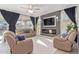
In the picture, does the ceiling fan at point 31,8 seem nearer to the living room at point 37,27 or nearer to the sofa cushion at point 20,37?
the living room at point 37,27

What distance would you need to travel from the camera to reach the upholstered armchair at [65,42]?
2.38 metres

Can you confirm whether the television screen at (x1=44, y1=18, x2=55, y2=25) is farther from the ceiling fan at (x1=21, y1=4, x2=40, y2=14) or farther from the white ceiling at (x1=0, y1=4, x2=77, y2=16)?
the ceiling fan at (x1=21, y1=4, x2=40, y2=14)

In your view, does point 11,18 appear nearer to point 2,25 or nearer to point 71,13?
point 2,25

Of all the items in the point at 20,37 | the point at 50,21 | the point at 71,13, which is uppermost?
the point at 71,13

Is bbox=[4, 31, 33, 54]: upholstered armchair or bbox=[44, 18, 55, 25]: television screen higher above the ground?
bbox=[44, 18, 55, 25]: television screen

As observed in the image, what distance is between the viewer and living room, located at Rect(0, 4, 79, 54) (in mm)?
2289

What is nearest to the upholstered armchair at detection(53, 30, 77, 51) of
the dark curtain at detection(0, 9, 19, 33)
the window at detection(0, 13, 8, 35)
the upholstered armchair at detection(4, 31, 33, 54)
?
the upholstered armchair at detection(4, 31, 33, 54)

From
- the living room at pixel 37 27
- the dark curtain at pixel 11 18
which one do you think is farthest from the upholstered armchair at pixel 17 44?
the dark curtain at pixel 11 18

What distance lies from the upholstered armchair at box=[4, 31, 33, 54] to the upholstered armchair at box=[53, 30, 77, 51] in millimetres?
500

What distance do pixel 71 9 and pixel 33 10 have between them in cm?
71

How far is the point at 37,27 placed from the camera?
95.9 inches

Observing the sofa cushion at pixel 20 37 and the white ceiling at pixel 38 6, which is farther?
the sofa cushion at pixel 20 37

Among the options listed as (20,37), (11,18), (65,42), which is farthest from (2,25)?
(65,42)

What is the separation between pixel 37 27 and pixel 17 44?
20.1 inches
